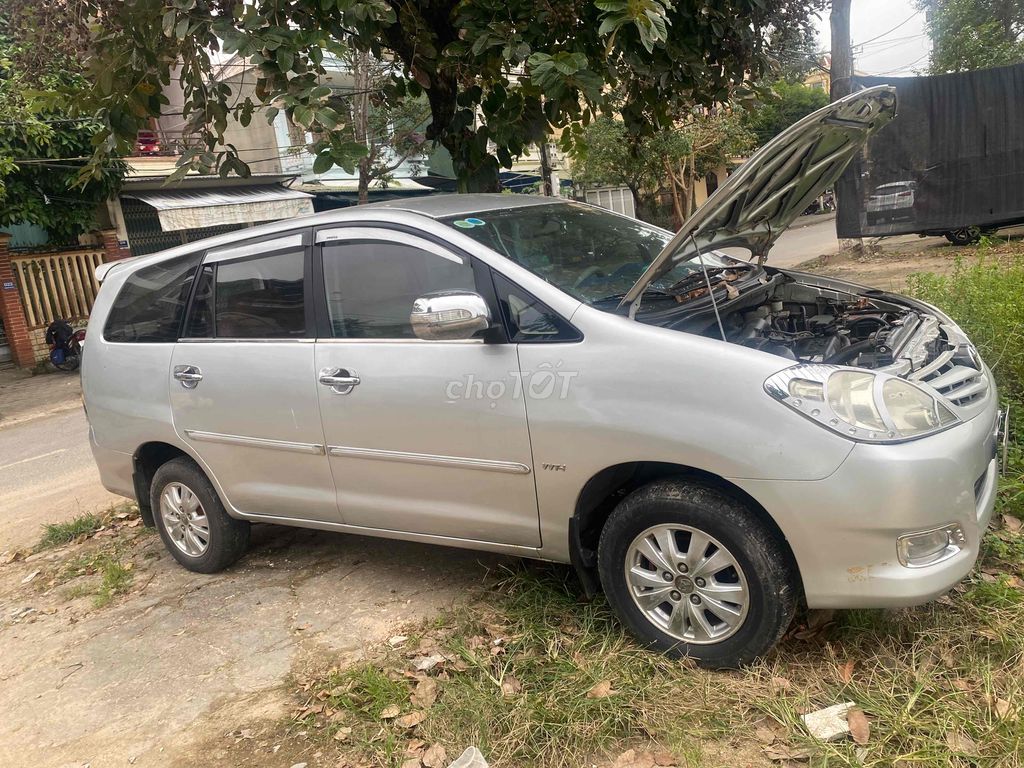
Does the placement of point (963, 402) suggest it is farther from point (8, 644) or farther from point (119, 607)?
point (8, 644)

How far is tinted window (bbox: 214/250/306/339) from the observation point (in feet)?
12.3

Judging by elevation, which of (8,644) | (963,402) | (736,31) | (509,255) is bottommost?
(8,644)

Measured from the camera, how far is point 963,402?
277cm

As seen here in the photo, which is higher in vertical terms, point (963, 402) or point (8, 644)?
point (963, 402)

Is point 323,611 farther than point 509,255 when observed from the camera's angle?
Yes

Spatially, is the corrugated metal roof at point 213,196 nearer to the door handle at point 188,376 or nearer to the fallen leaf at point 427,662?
the door handle at point 188,376

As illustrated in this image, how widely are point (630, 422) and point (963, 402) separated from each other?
3.73 feet

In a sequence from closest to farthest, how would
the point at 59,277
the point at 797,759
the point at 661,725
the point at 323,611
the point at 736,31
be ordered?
Result: the point at 797,759, the point at 661,725, the point at 323,611, the point at 736,31, the point at 59,277

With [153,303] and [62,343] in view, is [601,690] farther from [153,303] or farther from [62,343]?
[62,343]

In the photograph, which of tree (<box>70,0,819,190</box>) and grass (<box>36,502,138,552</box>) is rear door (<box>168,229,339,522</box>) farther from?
grass (<box>36,502,138,552</box>)

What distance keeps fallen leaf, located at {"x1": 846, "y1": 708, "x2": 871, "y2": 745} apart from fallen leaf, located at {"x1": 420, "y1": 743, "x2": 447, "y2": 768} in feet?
4.18

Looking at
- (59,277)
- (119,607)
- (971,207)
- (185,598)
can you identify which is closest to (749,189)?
(185,598)

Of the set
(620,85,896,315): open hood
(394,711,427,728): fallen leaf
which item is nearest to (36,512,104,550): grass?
(394,711,427,728): fallen leaf

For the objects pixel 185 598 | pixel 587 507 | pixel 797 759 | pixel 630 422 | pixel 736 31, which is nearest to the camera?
pixel 797 759
